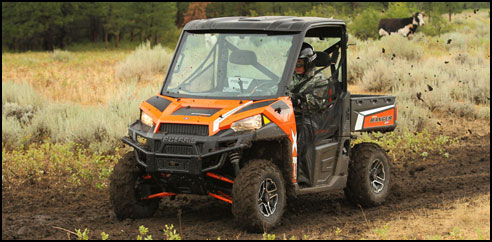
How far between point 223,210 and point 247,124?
176 cm

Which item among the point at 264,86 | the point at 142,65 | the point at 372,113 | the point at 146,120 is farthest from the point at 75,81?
the point at 264,86

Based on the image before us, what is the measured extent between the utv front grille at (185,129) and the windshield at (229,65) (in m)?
Answer: 0.66

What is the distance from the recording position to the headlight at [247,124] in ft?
22.9

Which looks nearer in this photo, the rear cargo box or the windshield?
the windshield

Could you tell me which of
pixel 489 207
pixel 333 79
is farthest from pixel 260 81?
pixel 489 207

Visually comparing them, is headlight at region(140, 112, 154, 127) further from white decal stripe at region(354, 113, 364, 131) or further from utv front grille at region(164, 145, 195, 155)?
white decal stripe at region(354, 113, 364, 131)

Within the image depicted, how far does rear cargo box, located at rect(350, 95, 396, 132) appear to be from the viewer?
8.75 meters

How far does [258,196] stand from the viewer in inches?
278

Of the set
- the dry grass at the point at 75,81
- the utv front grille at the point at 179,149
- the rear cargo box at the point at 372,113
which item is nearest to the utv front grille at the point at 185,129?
the utv front grille at the point at 179,149

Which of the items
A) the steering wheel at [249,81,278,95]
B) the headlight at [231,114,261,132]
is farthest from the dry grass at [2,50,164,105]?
the headlight at [231,114,261,132]

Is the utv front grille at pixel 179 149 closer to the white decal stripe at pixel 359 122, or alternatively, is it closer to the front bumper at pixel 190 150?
the front bumper at pixel 190 150

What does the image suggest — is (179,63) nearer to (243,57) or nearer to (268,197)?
(243,57)

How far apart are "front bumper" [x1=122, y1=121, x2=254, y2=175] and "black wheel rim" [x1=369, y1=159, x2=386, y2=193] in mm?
2583

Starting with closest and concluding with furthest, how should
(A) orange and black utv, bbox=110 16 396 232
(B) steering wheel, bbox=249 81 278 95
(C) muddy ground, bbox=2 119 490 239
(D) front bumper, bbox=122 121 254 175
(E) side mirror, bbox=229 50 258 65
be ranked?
(D) front bumper, bbox=122 121 254 175 → (A) orange and black utv, bbox=110 16 396 232 → (C) muddy ground, bbox=2 119 490 239 → (B) steering wheel, bbox=249 81 278 95 → (E) side mirror, bbox=229 50 258 65
